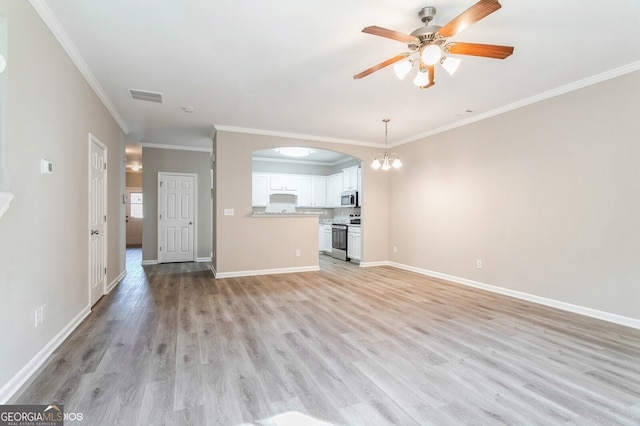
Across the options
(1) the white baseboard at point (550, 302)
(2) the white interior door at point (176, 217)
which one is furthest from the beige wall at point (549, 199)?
(2) the white interior door at point (176, 217)

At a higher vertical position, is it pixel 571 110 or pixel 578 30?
pixel 578 30

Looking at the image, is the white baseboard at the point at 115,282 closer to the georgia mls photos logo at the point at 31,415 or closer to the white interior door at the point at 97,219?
the white interior door at the point at 97,219

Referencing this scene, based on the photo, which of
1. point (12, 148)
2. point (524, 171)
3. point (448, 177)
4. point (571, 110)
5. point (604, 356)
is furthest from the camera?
point (448, 177)

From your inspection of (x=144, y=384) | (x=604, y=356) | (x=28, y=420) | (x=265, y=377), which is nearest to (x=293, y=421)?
(x=265, y=377)

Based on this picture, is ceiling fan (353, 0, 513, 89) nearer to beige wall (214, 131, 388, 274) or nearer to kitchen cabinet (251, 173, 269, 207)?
beige wall (214, 131, 388, 274)

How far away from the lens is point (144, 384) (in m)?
1.97

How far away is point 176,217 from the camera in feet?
22.6

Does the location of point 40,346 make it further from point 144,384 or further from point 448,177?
point 448,177

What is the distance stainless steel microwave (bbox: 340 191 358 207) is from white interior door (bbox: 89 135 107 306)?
5.17m

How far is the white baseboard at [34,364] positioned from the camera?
1766 mm

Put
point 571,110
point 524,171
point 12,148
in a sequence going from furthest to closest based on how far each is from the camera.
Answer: point 524,171 → point 571,110 → point 12,148

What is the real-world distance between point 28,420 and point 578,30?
15.3 ft

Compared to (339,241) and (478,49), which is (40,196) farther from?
(339,241)

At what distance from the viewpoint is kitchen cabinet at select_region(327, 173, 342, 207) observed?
27.4ft
